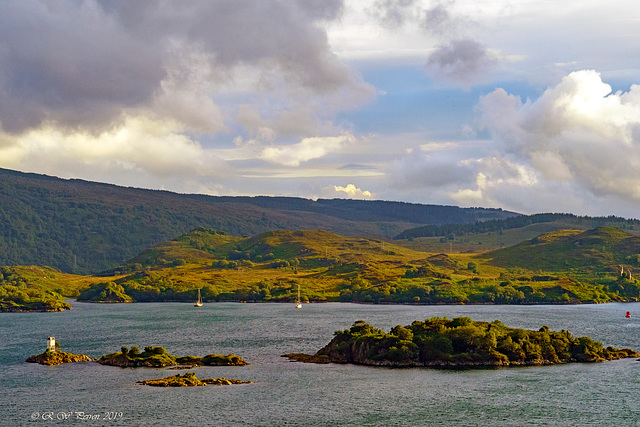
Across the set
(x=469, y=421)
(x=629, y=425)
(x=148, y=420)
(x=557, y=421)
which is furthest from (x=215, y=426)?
(x=629, y=425)

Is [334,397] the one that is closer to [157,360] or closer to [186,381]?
[186,381]

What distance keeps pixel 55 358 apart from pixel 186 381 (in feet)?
165

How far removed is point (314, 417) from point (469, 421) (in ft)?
86.9

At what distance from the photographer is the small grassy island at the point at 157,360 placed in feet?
597

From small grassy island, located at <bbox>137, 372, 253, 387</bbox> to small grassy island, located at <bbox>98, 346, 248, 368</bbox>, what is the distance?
22.1 m

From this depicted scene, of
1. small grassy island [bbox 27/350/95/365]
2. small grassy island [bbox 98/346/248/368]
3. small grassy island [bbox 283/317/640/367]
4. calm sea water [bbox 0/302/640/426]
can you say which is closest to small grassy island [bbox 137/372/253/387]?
calm sea water [bbox 0/302/640/426]

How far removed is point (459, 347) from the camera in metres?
184

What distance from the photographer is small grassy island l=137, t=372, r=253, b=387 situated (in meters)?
156

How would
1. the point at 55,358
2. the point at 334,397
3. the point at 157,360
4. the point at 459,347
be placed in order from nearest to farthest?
1. the point at 334,397
2. the point at 157,360
3. the point at 459,347
4. the point at 55,358

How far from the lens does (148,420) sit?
424 ft

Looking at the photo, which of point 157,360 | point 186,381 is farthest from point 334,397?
point 157,360

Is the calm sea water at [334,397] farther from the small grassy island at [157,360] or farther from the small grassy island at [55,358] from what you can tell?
the small grassy island at [55,358]

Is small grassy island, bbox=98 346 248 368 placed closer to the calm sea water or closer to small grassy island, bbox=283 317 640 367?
the calm sea water

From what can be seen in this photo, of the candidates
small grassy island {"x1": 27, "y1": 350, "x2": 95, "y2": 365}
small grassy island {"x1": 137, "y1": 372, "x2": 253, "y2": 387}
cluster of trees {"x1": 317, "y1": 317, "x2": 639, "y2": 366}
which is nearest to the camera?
small grassy island {"x1": 137, "y1": 372, "x2": 253, "y2": 387}
